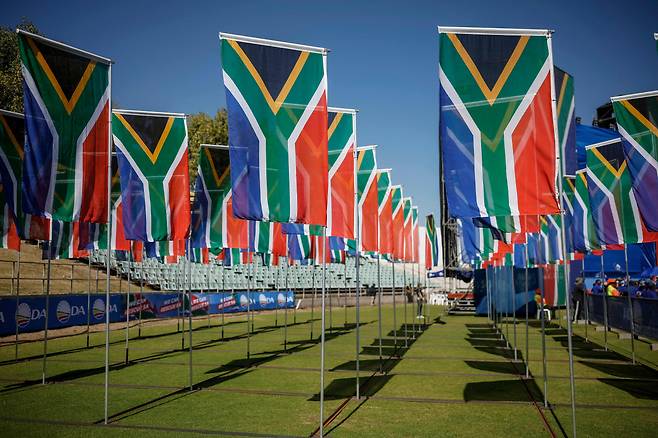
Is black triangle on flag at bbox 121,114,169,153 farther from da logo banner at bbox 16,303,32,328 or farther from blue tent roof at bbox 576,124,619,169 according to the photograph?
blue tent roof at bbox 576,124,619,169

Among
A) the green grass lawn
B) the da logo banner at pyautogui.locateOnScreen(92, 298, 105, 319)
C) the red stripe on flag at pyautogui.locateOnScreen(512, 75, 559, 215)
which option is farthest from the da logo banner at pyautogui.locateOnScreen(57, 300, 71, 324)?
the red stripe on flag at pyautogui.locateOnScreen(512, 75, 559, 215)

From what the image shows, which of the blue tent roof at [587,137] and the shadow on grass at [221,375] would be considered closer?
the shadow on grass at [221,375]

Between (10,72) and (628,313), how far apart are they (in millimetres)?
43678

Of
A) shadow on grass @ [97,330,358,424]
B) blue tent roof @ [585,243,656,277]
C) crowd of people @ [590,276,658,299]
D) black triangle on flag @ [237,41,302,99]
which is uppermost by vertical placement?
black triangle on flag @ [237,41,302,99]

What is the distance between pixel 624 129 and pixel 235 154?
6824 mm

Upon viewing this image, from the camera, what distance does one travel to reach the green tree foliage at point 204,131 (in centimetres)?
5422

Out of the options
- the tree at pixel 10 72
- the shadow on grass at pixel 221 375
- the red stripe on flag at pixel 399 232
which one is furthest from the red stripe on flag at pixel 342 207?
the tree at pixel 10 72

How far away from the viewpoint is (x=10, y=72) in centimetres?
4431

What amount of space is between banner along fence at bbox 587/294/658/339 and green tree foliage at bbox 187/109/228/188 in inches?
1420

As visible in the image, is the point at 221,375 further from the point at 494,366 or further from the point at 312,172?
the point at 312,172

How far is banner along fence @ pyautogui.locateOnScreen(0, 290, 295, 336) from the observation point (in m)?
21.8

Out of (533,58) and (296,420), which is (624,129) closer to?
(533,58)

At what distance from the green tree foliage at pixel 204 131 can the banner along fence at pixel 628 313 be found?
3606cm

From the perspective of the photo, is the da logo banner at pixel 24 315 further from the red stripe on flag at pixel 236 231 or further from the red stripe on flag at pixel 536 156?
the red stripe on flag at pixel 536 156
